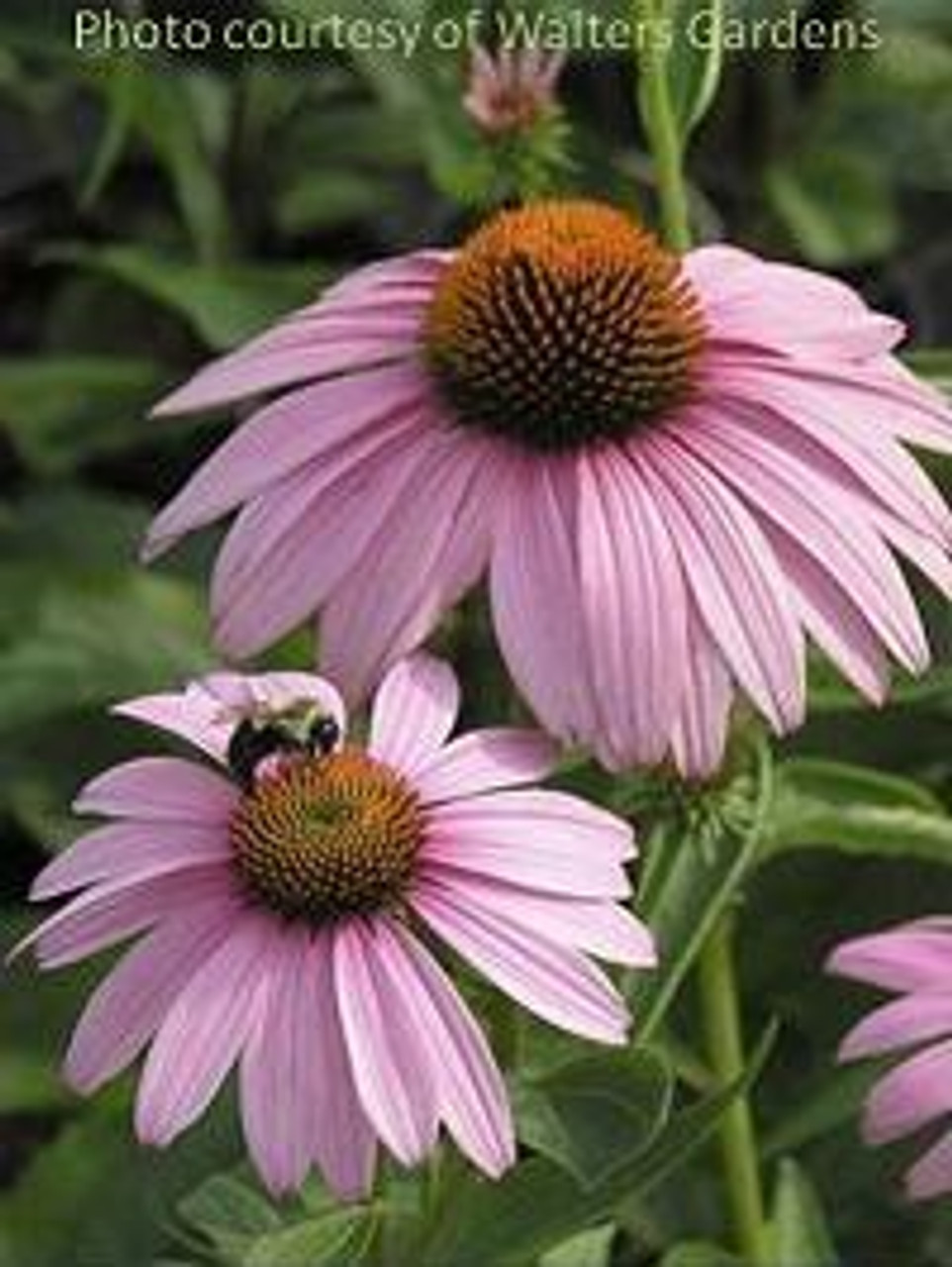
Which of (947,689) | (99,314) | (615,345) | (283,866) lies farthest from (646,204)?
(283,866)

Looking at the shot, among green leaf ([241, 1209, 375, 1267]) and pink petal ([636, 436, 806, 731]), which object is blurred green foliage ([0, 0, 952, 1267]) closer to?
green leaf ([241, 1209, 375, 1267])

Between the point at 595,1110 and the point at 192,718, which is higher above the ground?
the point at 192,718

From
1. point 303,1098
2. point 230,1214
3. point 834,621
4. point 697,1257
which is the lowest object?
point 697,1257

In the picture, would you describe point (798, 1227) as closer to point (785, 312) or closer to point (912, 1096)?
point (912, 1096)

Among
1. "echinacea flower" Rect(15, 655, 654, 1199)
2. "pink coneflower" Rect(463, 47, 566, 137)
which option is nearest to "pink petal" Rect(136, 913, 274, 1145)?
"echinacea flower" Rect(15, 655, 654, 1199)

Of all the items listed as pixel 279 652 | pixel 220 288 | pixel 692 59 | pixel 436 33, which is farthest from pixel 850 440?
pixel 220 288

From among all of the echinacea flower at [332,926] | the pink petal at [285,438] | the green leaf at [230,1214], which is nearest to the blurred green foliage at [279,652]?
the green leaf at [230,1214]

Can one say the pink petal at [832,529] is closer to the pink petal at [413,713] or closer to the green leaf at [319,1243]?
the pink petal at [413,713]
